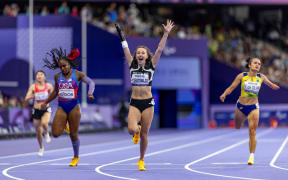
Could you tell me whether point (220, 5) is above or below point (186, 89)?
above

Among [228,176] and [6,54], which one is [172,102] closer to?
[6,54]

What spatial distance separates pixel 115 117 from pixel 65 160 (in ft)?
59.1

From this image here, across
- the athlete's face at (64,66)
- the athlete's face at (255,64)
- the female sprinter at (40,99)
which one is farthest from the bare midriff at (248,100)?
the female sprinter at (40,99)

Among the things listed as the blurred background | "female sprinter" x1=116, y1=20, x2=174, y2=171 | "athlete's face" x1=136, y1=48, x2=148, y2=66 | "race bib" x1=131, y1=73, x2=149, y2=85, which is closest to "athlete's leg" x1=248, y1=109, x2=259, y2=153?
"female sprinter" x1=116, y1=20, x2=174, y2=171

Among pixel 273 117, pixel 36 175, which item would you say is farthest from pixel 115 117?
pixel 36 175

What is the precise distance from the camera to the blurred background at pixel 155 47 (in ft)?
99.0

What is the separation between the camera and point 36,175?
11.0m

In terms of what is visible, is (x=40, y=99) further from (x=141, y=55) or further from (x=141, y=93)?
(x=141, y=55)

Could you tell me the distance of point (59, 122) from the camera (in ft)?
40.4

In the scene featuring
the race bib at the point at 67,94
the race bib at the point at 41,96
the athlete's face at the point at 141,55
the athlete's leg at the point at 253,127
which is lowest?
the athlete's leg at the point at 253,127

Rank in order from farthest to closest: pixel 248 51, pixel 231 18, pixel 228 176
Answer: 1. pixel 231 18
2. pixel 248 51
3. pixel 228 176

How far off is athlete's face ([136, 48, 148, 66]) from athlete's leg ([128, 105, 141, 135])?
2.73ft

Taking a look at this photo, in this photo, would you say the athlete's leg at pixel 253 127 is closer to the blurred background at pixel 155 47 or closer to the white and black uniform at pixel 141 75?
the white and black uniform at pixel 141 75

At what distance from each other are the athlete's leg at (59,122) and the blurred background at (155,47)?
12.7m
